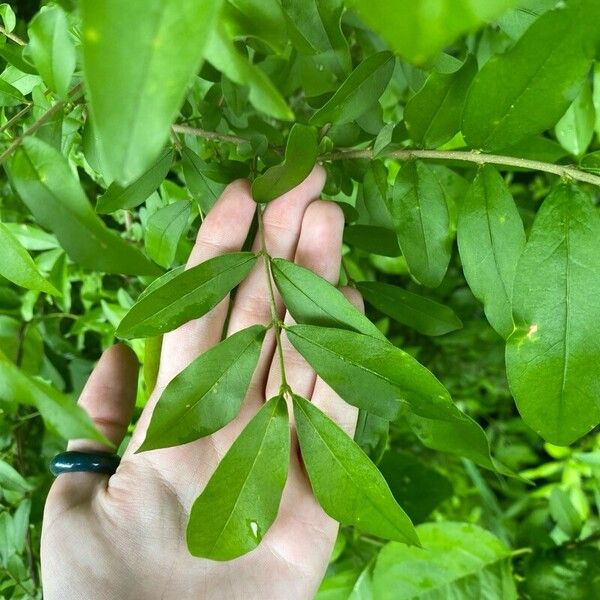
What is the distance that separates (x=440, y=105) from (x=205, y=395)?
0.34 metres

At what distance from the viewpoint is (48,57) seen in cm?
48

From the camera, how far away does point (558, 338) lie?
1.65 ft

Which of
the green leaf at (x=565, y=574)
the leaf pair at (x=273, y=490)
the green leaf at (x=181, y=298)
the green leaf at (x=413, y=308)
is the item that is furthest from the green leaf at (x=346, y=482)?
the green leaf at (x=565, y=574)

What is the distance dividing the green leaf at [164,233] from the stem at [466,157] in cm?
11

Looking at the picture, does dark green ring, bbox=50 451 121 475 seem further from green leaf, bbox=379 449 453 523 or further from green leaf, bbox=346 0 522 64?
green leaf, bbox=346 0 522 64

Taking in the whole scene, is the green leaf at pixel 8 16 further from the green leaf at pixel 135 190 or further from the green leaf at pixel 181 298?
the green leaf at pixel 181 298

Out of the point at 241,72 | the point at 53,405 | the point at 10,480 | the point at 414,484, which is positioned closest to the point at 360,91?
the point at 241,72

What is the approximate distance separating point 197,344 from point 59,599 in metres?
0.31

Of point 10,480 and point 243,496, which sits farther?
point 10,480

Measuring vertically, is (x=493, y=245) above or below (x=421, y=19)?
below

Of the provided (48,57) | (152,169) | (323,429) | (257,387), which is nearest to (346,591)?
(257,387)

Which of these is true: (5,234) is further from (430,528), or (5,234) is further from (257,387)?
(430,528)

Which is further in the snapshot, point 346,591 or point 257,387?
point 346,591

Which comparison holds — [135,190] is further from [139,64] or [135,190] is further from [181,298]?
[139,64]
